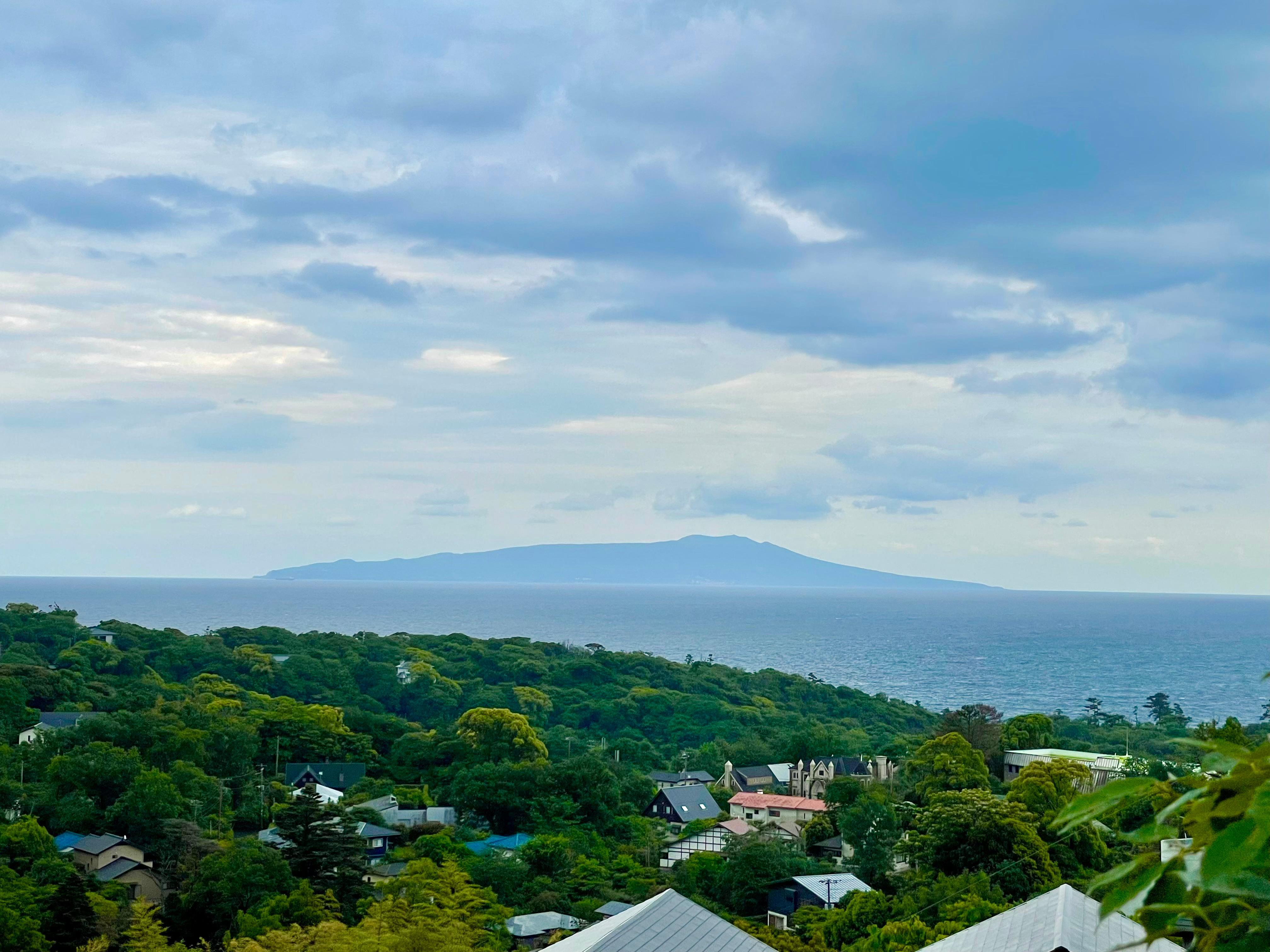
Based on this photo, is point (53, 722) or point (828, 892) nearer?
point (828, 892)

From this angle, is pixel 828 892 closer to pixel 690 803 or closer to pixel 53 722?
pixel 690 803

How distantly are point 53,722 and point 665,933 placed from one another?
2796 cm

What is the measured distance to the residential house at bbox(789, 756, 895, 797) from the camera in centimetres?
3212

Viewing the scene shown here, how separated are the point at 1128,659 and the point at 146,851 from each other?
90552mm

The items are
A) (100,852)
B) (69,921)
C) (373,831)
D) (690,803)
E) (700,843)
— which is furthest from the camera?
(690,803)

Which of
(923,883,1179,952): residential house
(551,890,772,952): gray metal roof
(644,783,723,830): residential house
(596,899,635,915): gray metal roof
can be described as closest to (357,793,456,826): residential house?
(644,783,723,830): residential house

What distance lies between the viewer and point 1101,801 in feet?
3.30

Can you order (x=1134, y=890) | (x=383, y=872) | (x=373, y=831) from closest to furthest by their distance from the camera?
(x=1134, y=890) < (x=383, y=872) < (x=373, y=831)

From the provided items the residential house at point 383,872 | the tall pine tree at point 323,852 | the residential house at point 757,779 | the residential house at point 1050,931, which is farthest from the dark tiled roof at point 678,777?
the residential house at point 1050,931

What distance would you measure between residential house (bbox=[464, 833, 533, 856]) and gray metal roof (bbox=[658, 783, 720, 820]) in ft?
14.0

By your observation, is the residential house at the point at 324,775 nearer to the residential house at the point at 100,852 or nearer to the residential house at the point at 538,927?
the residential house at the point at 100,852

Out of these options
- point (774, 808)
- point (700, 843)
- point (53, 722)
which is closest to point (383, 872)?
point (700, 843)

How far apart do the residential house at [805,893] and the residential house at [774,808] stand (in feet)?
19.6

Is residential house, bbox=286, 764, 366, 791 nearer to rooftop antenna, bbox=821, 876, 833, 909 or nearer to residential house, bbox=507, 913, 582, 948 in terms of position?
residential house, bbox=507, 913, 582, 948
